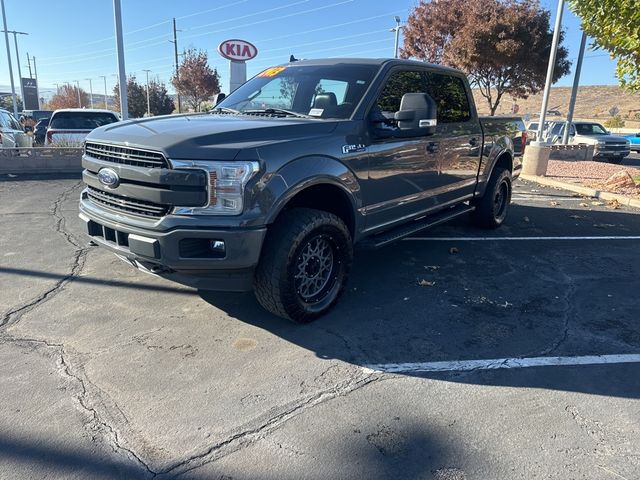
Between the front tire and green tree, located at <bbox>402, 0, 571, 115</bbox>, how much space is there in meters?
15.8

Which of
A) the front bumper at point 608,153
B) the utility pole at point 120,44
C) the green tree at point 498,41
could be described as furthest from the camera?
the front bumper at point 608,153

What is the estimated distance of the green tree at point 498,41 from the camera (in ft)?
55.8

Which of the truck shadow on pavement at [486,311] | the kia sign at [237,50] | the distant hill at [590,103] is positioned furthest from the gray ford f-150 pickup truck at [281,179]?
the distant hill at [590,103]

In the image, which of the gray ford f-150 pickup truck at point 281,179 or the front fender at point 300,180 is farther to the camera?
the front fender at point 300,180

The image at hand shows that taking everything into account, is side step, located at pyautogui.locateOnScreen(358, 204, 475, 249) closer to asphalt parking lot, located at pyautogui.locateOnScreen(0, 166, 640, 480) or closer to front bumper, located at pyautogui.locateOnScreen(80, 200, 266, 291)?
asphalt parking lot, located at pyautogui.locateOnScreen(0, 166, 640, 480)

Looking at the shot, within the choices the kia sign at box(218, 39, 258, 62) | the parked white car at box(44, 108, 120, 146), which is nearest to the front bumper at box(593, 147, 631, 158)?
the kia sign at box(218, 39, 258, 62)

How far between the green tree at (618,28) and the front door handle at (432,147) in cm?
561

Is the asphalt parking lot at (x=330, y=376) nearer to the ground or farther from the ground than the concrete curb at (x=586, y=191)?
nearer to the ground

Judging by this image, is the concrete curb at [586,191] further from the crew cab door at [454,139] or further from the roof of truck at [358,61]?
the roof of truck at [358,61]

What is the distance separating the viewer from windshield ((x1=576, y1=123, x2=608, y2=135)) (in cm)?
1992

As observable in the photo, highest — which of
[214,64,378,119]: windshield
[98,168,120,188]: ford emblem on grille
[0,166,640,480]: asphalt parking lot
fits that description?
[214,64,378,119]: windshield

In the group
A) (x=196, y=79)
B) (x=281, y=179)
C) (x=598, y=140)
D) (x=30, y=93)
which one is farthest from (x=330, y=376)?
(x=30, y=93)

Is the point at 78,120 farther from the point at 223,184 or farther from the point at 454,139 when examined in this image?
the point at 223,184

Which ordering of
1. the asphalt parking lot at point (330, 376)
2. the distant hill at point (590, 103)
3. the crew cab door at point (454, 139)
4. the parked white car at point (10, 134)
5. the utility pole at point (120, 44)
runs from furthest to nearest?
1. the distant hill at point (590, 103)
2. the utility pole at point (120, 44)
3. the parked white car at point (10, 134)
4. the crew cab door at point (454, 139)
5. the asphalt parking lot at point (330, 376)
